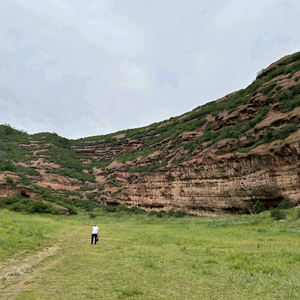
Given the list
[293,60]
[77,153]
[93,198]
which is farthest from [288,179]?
[77,153]

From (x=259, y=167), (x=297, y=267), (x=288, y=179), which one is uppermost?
(x=259, y=167)

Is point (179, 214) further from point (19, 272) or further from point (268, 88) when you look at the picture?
point (19, 272)

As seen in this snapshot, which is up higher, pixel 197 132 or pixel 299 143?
pixel 197 132

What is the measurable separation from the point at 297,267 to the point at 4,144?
126339mm

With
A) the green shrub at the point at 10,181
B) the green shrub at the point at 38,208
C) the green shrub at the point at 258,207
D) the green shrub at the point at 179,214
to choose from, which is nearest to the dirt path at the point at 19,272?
the green shrub at the point at 258,207

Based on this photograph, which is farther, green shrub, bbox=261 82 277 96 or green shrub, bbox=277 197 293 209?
green shrub, bbox=261 82 277 96

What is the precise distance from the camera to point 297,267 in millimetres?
7066

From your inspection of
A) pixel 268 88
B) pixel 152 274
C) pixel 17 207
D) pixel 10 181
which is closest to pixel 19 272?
pixel 152 274

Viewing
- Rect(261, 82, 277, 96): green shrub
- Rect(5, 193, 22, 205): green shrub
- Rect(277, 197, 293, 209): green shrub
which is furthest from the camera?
Rect(5, 193, 22, 205): green shrub

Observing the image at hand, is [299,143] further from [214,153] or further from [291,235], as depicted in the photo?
[214,153]

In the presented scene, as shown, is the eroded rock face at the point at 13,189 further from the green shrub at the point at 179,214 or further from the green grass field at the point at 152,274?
the green grass field at the point at 152,274

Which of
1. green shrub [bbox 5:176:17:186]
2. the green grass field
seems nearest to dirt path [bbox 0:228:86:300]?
the green grass field

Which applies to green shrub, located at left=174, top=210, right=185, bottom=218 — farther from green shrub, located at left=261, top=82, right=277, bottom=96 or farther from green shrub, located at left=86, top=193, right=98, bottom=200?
green shrub, located at left=86, top=193, right=98, bottom=200

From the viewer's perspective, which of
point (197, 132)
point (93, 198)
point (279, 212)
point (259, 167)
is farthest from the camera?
point (93, 198)
